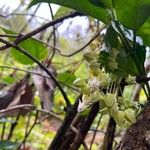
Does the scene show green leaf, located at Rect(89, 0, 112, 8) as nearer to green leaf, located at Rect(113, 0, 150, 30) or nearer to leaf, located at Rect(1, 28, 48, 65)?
green leaf, located at Rect(113, 0, 150, 30)

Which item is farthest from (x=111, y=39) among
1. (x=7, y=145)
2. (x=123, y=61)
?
(x=7, y=145)

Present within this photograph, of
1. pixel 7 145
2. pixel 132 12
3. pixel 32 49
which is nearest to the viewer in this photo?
pixel 132 12

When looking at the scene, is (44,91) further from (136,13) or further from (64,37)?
(64,37)

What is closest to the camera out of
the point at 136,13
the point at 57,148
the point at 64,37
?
the point at 136,13

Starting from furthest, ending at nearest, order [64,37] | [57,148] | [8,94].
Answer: [64,37]
[8,94]
[57,148]

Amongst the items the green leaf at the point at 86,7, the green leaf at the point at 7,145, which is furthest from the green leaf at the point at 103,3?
the green leaf at the point at 7,145

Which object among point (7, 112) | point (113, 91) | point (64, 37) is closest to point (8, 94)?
point (7, 112)

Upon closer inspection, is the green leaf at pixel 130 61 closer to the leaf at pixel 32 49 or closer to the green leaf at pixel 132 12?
the green leaf at pixel 132 12

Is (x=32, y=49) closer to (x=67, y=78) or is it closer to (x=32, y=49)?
(x=32, y=49)
